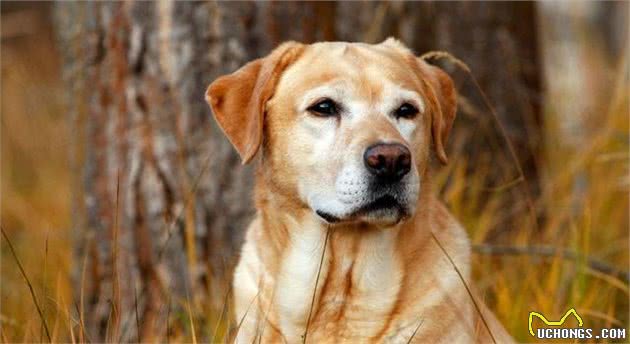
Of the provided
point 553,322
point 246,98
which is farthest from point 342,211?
point 553,322

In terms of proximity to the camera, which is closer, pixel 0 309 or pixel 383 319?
pixel 383 319

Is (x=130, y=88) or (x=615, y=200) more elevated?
(x=130, y=88)

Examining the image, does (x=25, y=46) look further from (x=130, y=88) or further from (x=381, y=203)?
(x=381, y=203)

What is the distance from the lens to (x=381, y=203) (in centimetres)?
352

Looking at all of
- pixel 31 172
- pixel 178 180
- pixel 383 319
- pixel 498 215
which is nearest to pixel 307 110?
pixel 383 319

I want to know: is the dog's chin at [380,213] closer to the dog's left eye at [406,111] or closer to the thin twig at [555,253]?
the dog's left eye at [406,111]

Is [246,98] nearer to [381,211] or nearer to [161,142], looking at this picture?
[381,211]

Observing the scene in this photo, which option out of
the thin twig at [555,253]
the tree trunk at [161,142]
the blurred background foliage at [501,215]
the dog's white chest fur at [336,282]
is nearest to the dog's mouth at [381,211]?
the dog's white chest fur at [336,282]

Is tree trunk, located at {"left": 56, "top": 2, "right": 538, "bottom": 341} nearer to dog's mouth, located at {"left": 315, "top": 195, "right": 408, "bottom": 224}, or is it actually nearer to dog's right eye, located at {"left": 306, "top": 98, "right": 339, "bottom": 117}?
dog's right eye, located at {"left": 306, "top": 98, "right": 339, "bottom": 117}

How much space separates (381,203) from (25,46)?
8.56 meters

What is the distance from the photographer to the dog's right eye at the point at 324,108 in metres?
3.75

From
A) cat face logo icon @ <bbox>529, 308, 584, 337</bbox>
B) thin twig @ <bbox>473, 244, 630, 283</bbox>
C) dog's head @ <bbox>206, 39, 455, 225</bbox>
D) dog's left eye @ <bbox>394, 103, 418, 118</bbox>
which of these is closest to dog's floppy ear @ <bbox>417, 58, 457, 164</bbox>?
dog's head @ <bbox>206, 39, 455, 225</bbox>

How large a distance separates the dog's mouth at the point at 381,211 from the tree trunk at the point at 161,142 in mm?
1443

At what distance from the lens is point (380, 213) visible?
11.6 ft
